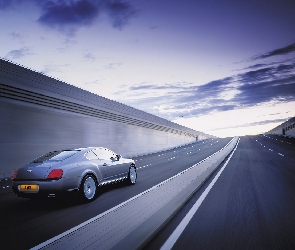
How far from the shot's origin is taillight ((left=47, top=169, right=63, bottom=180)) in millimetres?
6930

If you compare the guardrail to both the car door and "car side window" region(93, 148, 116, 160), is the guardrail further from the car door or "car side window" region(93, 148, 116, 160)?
"car side window" region(93, 148, 116, 160)

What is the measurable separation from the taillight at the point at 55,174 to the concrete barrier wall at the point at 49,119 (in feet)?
32.3

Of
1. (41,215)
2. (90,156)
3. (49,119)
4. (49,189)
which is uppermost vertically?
(49,119)

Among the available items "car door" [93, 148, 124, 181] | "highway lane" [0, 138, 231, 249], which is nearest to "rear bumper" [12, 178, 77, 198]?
"highway lane" [0, 138, 231, 249]

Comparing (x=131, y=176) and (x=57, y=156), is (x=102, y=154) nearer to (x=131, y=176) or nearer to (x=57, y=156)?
(x=57, y=156)

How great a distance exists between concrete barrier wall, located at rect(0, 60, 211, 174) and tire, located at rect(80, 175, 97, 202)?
950 centimetres

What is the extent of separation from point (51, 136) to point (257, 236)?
17454 millimetres

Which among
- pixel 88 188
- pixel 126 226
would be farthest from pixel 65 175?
pixel 126 226

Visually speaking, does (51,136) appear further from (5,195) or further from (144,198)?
(144,198)

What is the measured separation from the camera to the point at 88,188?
7824 mm

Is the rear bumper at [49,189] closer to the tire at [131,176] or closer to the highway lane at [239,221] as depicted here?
the highway lane at [239,221]

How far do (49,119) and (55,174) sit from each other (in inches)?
532

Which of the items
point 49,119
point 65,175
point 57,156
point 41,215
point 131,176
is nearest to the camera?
point 41,215

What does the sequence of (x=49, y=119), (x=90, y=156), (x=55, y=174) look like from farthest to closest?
(x=49, y=119) < (x=90, y=156) < (x=55, y=174)
